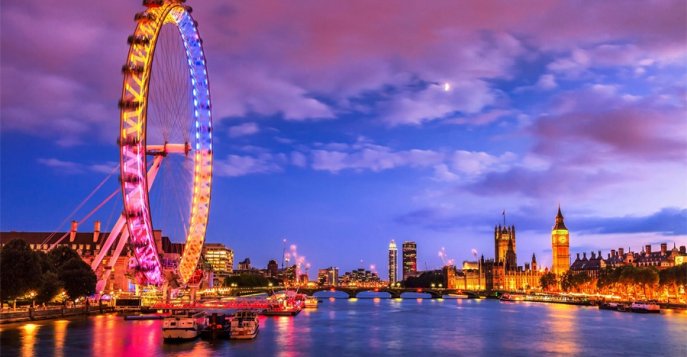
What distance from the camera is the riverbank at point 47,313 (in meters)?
70.5

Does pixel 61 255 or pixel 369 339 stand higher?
pixel 61 255

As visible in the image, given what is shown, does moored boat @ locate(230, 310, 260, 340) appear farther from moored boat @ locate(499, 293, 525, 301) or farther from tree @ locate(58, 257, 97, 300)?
moored boat @ locate(499, 293, 525, 301)

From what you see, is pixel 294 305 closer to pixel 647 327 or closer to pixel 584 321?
pixel 584 321

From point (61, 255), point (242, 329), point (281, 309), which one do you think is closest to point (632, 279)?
point (281, 309)

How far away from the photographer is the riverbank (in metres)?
70.5

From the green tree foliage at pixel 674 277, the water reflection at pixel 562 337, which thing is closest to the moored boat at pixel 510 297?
the green tree foliage at pixel 674 277

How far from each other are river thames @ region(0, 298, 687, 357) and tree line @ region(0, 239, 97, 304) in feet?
12.3

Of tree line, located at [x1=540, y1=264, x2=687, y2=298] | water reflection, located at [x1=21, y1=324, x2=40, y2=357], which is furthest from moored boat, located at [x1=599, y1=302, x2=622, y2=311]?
water reflection, located at [x1=21, y1=324, x2=40, y2=357]

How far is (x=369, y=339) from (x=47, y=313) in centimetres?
3713

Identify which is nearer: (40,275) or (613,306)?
(40,275)

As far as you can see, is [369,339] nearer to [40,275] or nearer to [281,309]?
[40,275]

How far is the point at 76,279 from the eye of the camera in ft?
288

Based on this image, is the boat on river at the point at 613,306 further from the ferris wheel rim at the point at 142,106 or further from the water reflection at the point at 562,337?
the ferris wheel rim at the point at 142,106

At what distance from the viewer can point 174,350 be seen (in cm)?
5556
